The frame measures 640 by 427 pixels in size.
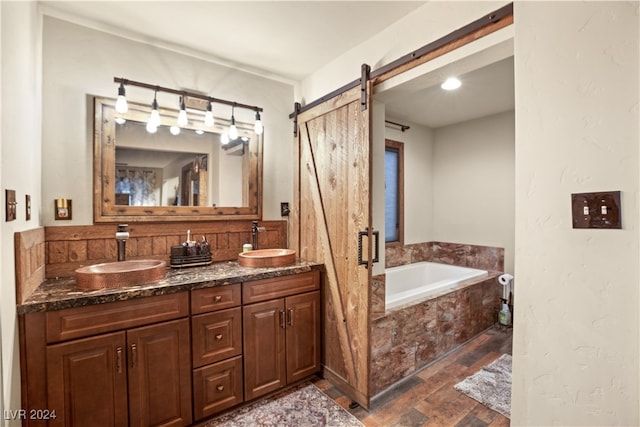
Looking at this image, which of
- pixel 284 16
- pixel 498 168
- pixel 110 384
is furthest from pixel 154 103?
pixel 498 168

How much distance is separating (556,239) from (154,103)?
2350mm

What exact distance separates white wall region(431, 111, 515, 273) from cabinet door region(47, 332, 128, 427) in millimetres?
3668

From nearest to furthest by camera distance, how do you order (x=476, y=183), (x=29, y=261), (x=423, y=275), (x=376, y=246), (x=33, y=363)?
(x=33, y=363), (x=29, y=261), (x=376, y=246), (x=476, y=183), (x=423, y=275)

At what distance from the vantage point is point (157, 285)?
167 cm

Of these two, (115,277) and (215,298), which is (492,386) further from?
(115,277)

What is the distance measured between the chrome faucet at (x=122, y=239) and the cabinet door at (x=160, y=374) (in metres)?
0.59

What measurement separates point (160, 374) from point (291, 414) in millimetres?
843

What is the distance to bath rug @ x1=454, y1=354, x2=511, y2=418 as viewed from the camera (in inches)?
78.8

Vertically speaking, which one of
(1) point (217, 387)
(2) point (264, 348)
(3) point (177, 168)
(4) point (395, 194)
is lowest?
(1) point (217, 387)

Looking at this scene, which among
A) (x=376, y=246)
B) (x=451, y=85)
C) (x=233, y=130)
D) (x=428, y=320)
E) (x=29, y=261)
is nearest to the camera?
(x=29, y=261)

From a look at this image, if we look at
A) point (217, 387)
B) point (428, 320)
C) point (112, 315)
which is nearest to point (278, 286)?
point (217, 387)

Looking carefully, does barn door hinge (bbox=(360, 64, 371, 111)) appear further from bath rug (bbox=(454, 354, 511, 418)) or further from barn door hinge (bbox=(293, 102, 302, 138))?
bath rug (bbox=(454, 354, 511, 418))

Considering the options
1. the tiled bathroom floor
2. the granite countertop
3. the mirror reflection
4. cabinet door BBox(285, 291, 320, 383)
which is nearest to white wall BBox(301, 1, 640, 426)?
the tiled bathroom floor

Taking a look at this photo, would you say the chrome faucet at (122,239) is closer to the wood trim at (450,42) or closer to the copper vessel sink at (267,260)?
the copper vessel sink at (267,260)
